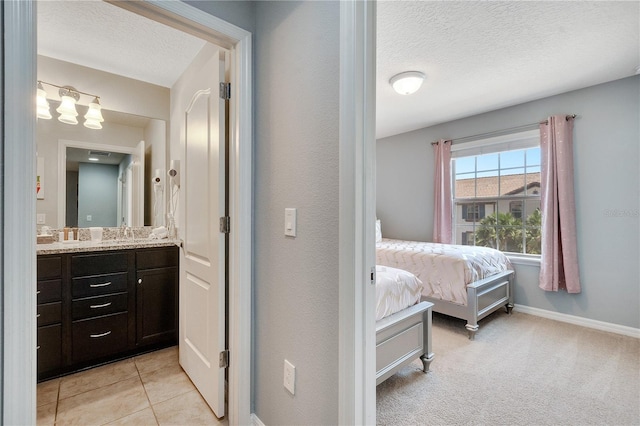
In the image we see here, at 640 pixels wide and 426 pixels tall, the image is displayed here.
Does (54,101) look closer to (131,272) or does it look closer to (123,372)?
(131,272)

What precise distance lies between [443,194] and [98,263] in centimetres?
416

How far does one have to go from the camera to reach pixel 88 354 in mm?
2090

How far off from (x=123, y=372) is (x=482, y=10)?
365 cm

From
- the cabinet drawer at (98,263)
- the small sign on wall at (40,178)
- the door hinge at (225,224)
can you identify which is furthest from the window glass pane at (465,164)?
the small sign on wall at (40,178)

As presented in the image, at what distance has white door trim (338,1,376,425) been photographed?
1.01 metres

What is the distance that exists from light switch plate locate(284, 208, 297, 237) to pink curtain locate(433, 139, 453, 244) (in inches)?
138

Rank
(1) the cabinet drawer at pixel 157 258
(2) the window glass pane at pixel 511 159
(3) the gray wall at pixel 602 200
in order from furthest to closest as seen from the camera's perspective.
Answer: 1. (2) the window glass pane at pixel 511 159
2. (3) the gray wall at pixel 602 200
3. (1) the cabinet drawer at pixel 157 258

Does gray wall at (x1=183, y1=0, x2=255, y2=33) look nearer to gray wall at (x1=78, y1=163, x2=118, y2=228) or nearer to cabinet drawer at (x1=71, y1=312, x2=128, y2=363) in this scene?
gray wall at (x1=78, y1=163, x2=118, y2=228)

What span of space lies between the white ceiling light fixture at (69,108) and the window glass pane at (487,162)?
4.62m

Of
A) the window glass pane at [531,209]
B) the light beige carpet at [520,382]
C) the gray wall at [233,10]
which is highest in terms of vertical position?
the gray wall at [233,10]

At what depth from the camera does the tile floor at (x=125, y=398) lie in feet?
5.26

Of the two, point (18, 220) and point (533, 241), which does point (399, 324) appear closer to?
point (18, 220)

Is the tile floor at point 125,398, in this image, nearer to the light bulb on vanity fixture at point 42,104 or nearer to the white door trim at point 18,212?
the white door trim at point 18,212

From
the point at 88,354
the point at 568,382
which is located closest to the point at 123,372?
the point at 88,354
